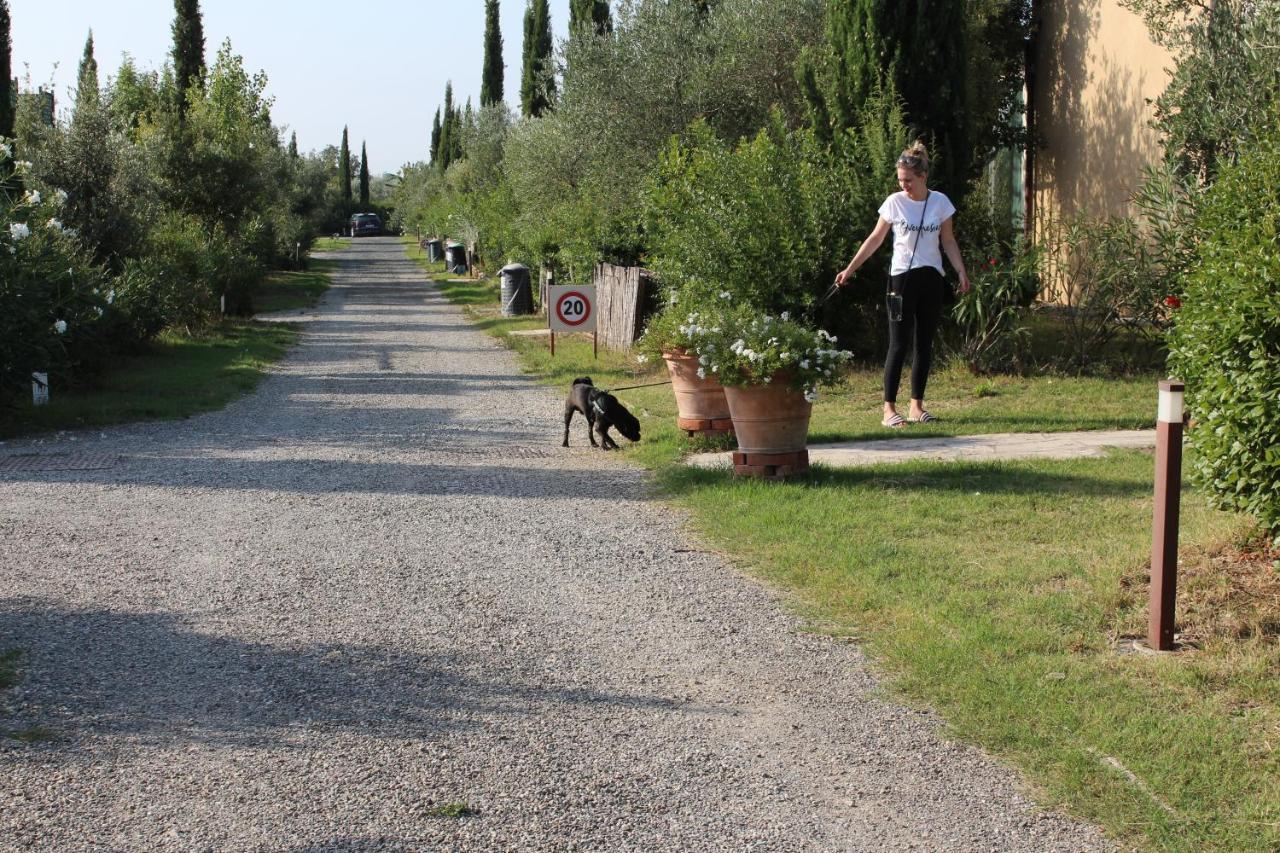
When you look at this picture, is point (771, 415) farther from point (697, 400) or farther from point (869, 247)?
point (869, 247)

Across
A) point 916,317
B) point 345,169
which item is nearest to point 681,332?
point 916,317

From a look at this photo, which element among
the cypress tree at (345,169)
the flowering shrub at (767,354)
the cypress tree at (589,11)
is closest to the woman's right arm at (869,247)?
the flowering shrub at (767,354)

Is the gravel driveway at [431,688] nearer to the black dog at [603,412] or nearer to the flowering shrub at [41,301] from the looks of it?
the black dog at [603,412]

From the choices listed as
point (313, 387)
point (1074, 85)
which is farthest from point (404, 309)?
point (1074, 85)

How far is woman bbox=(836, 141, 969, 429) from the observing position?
9.33 metres

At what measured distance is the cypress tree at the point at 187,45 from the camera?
34.8 meters

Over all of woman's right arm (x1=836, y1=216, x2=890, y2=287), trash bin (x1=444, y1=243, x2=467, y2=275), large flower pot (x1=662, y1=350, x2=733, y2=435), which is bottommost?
large flower pot (x1=662, y1=350, x2=733, y2=435)

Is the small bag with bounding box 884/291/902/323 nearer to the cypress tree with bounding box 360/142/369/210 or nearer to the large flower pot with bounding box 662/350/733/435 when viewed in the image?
the large flower pot with bounding box 662/350/733/435

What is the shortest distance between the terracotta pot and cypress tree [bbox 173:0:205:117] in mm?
30484

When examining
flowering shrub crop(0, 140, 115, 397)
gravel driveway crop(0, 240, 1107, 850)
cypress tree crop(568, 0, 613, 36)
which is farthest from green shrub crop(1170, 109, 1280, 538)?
cypress tree crop(568, 0, 613, 36)

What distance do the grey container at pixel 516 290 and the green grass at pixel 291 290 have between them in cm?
549

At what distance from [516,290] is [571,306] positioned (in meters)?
10.8

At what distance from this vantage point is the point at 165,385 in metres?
14.2

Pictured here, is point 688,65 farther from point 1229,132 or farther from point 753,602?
point 753,602
